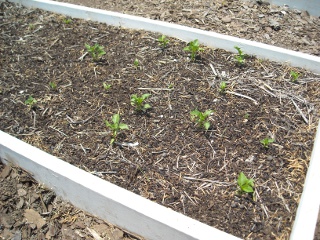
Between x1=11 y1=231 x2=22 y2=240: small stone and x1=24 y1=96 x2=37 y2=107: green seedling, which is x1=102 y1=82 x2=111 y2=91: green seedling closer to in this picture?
x1=24 y1=96 x2=37 y2=107: green seedling

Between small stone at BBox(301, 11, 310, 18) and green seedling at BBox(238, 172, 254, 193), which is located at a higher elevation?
small stone at BBox(301, 11, 310, 18)

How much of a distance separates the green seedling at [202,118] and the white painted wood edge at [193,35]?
3.46 ft

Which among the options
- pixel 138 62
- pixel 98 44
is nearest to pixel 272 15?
pixel 138 62

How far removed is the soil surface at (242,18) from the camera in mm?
3916

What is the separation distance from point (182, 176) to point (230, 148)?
461 millimetres

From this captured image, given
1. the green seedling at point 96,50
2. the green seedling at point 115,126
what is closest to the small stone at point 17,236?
the green seedling at point 115,126

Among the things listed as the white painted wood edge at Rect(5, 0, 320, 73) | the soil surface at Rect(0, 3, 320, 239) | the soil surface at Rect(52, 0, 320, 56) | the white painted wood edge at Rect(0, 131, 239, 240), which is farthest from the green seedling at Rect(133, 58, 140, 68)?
the white painted wood edge at Rect(0, 131, 239, 240)

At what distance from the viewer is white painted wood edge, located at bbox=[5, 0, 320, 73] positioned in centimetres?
317

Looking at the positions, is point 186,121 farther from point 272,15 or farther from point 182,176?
point 272,15

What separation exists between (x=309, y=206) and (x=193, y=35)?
2.20m

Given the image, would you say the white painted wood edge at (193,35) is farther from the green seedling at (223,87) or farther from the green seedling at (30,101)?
the green seedling at (30,101)

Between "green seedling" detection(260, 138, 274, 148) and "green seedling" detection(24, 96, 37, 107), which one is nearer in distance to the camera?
"green seedling" detection(260, 138, 274, 148)

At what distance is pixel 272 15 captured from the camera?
426 centimetres

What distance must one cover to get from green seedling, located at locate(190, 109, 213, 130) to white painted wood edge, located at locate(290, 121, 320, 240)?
81cm
